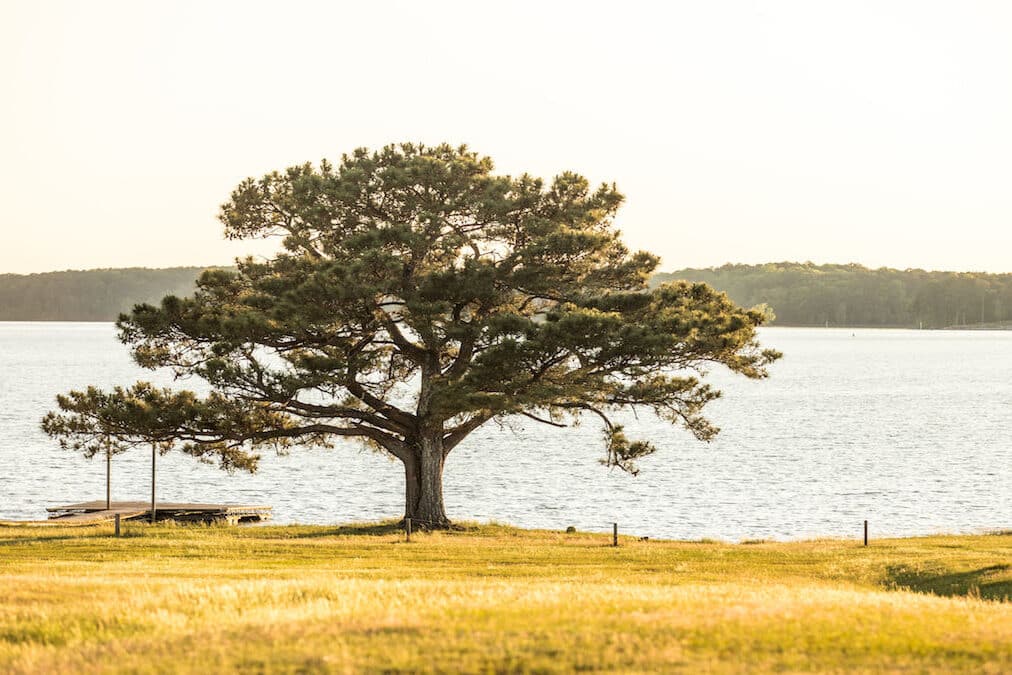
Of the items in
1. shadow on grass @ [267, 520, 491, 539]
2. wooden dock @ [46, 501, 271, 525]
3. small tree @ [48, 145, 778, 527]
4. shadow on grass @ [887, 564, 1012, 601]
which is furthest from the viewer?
wooden dock @ [46, 501, 271, 525]

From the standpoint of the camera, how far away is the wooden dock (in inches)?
1818

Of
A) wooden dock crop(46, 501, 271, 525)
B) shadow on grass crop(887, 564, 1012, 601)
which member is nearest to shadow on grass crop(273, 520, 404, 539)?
wooden dock crop(46, 501, 271, 525)

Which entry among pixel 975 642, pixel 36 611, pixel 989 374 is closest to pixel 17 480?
pixel 36 611

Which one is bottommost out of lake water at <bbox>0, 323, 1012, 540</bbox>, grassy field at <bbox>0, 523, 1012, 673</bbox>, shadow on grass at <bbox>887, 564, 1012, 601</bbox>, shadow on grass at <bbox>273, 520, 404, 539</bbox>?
lake water at <bbox>0, 323, 1012, 540</bbox>

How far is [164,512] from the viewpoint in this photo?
154ft

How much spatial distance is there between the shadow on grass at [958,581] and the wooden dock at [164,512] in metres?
26.8

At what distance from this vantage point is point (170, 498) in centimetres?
5975

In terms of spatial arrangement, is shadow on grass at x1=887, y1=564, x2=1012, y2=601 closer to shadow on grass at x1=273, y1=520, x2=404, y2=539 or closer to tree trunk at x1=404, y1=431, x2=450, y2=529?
tree trunk at x1=404, y1=431, x2=450, y2=529

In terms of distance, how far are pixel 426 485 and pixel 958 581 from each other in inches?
715

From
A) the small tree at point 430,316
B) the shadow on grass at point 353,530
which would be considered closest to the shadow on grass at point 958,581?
the small tree at point 430,316

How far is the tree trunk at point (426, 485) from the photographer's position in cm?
4056

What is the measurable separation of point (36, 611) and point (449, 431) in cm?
2520

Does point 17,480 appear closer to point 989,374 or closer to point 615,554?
point 615,554

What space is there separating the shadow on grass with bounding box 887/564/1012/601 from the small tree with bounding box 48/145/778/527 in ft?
31.1
